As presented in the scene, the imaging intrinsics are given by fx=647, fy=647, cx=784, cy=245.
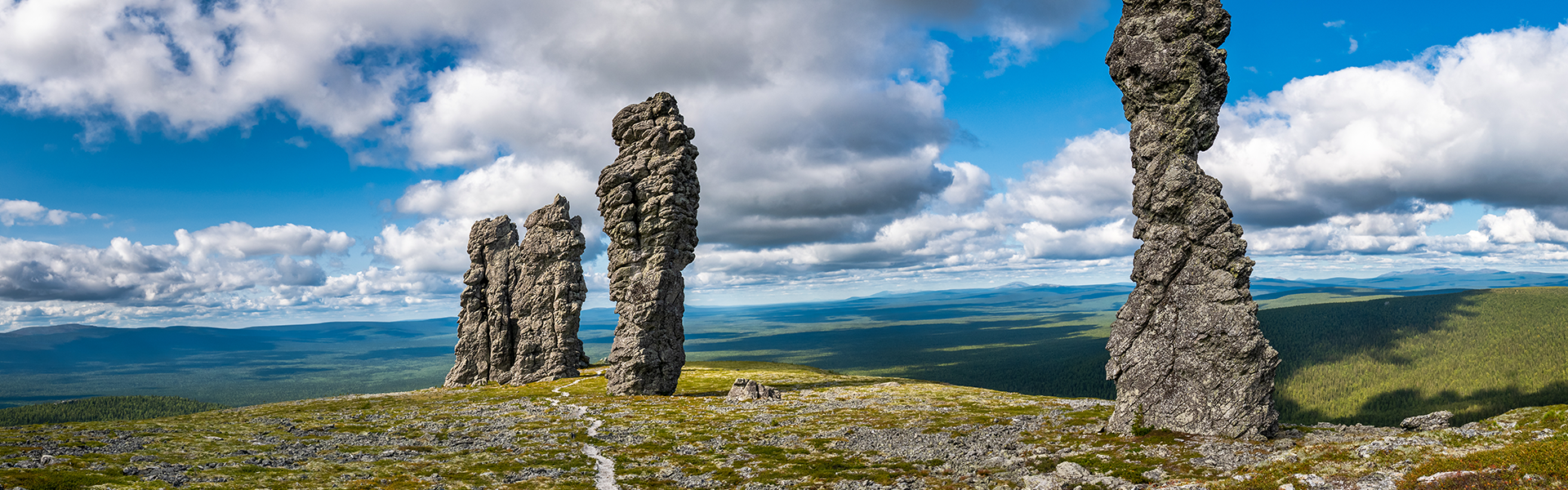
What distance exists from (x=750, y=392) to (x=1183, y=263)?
45052 mm

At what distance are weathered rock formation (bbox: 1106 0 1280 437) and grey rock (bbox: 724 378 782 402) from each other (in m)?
38.9

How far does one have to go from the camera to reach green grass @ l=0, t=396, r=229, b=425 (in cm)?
17588

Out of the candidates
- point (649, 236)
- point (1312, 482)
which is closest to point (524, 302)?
point (649, 236)

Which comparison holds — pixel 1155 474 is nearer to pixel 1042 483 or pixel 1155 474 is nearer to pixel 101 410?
pixel 1042 483

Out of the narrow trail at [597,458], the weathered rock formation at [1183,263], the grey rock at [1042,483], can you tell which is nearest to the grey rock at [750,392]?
the narrow trail at [597,458]

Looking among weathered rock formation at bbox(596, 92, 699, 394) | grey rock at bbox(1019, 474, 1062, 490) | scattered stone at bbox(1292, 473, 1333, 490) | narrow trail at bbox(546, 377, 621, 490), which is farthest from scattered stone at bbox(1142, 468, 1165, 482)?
weathered rock formation at bbox(596, 92, 699, 394)

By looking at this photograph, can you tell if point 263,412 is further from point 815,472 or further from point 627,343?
point 815,472

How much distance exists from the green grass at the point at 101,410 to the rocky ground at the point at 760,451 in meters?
170

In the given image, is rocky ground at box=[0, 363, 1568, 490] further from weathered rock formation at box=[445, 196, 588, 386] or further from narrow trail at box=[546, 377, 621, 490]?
weathered rock formation at box=[445, 196, 588, 386]

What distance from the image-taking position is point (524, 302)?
102000mm

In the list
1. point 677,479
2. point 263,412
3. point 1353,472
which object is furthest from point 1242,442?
point 263,412

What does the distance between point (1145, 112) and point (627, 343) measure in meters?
58.5

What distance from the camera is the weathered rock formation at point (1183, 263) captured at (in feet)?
127

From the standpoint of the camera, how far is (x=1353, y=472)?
84.9ft
